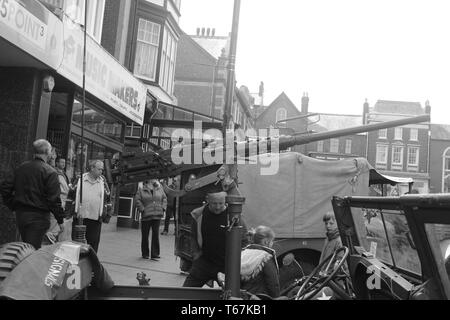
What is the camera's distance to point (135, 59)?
53.1ft

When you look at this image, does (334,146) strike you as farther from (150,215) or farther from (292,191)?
(292,191)

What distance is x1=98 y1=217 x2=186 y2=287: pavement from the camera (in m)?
7.81

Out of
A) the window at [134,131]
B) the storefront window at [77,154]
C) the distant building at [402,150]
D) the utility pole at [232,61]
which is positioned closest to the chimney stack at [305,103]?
the distant building at [402,150]

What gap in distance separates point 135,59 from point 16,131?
847 centimetres

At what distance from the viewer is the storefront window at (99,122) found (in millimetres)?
10328

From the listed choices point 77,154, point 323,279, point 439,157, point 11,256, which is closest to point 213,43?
point 77,154

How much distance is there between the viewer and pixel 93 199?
288 inches

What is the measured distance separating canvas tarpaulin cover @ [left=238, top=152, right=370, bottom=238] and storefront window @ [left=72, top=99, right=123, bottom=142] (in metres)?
4.15

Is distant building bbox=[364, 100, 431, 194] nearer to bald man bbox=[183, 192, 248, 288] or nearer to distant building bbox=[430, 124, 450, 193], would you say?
distant building bbox=[430, 124, 450, 193]

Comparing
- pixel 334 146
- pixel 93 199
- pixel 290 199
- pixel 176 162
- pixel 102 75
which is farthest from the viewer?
pixel 334 146

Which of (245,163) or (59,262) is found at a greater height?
(245,163)

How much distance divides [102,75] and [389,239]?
8.52 m
